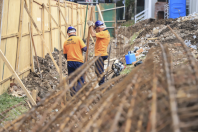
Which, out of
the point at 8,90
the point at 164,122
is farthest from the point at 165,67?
the point at 8,90

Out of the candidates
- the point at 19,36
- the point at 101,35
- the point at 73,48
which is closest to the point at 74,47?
the point at 73,48

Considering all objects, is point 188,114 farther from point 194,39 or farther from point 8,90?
point 194,39

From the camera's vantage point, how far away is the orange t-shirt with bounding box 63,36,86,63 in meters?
5.68

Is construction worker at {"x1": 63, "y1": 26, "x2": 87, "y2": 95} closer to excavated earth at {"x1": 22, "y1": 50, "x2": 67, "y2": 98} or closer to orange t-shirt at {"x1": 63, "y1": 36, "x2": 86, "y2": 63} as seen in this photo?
orange t-shirt at {"x1": 63, "y1": 36, "x2": 86, "y2": 63}

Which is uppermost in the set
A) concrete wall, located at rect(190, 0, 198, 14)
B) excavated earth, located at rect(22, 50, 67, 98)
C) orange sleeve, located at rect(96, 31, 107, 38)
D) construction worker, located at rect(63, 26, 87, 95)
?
concrete wall, located at rect(190, 0, 198, 14)

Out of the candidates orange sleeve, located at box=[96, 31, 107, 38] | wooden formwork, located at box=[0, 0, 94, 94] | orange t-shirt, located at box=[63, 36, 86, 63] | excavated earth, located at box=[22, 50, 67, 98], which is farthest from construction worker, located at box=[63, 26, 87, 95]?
excavated earth, located at box=[22, 50, 67, 98]

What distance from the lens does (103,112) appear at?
2.17m

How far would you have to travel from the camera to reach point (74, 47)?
5.70 meters

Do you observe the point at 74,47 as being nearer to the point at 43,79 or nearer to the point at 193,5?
the point at 43,79

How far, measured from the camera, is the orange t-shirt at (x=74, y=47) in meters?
5.68

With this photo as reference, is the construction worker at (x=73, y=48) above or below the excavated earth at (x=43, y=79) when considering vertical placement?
above

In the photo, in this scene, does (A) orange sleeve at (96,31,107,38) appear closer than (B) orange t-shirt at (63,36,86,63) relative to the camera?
No

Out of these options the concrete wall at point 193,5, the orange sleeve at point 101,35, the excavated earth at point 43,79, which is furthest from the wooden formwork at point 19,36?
the concrete wall at point 193,5

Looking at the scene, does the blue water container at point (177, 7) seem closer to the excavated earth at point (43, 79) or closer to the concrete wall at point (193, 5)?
the concrete wall at point (193, 5)
